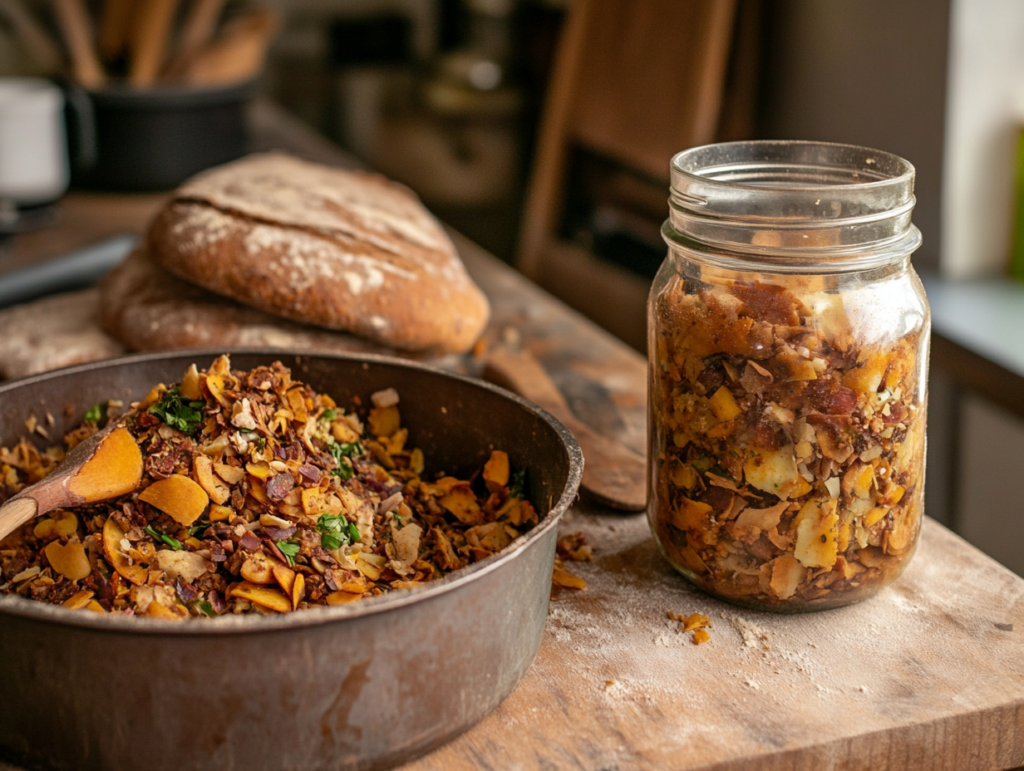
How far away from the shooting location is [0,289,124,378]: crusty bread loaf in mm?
1153

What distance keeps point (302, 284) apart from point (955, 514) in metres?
1.07

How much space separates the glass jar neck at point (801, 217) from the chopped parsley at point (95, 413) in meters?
0.50

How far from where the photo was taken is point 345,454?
81cm

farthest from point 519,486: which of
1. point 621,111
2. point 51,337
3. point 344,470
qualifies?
point 621,111

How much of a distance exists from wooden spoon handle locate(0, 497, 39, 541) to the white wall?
1.38m

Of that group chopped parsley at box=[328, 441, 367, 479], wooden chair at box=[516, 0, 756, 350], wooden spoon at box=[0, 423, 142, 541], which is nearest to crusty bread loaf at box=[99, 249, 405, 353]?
chopped parsley at box=[328, 441, 367, 479]

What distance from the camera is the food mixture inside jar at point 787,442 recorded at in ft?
2.28

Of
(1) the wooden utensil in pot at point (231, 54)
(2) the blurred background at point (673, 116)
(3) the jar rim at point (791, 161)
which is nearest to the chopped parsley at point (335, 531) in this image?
(3) the jar rim at point (791, 161)

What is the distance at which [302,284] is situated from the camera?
3.60 feet

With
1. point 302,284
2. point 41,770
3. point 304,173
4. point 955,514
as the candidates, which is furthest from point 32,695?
point 955,514

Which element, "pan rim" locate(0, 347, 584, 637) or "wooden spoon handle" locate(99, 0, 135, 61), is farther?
"wooden spoon handle" locate(99, 0, 135, 61)

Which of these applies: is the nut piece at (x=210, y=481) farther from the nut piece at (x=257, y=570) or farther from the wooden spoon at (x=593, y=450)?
the wooden spoon at (x=593, y=450)

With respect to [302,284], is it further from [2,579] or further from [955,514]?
[955,514]

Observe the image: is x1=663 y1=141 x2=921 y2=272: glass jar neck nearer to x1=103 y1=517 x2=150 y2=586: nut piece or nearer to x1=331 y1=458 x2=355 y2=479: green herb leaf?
x1=331 y1=458 x2=355 y2=479: green herb leaf
